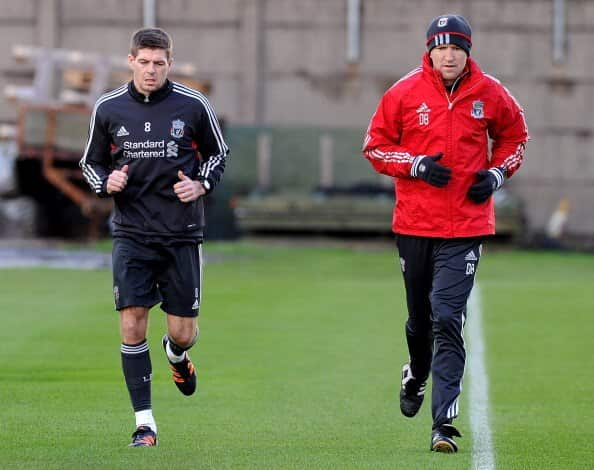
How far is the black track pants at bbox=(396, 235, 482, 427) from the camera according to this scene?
765 cm

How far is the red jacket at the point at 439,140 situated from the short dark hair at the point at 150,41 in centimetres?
118

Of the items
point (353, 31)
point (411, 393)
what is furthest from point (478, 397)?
point (353, 31)

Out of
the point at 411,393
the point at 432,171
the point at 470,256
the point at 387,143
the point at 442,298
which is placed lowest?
the point at 411,393

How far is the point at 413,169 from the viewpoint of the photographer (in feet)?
25.2

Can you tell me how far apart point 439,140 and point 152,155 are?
150 cm

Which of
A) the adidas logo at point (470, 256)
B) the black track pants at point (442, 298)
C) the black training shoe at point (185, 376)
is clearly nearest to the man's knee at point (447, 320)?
the black track pants at point (442, 298)

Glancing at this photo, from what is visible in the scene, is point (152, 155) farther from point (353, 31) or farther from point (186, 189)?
point (353, 31)

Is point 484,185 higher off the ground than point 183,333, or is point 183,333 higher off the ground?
point 484,185

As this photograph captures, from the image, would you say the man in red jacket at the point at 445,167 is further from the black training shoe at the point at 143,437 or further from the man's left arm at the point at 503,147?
the black training shoe at the point at 143,437

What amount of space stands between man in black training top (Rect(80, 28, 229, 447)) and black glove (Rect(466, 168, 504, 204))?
4.47 feet

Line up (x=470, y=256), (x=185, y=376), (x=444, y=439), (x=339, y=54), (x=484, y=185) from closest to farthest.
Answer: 1. (x=444, y=439)
2. (x=484, y=185)
3. (x=470, y=256)
4. (x=185, y=376)
5. (x=339, y=54)

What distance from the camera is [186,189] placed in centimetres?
770

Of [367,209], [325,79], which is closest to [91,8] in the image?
[325,79]

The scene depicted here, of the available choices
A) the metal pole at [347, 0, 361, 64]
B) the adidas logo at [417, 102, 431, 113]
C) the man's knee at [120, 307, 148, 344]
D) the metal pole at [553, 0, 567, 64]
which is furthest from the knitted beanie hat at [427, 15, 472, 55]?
the metal pole at [553, 0, 567, 64]
